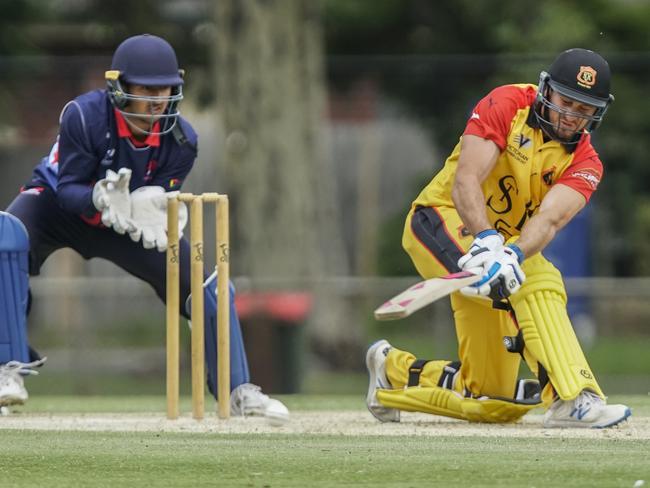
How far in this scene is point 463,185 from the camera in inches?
234

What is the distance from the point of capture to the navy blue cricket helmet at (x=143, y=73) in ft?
20.3

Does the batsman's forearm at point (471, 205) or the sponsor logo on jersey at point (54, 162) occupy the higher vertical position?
the sponsor logo on jersey at point (54, 162)

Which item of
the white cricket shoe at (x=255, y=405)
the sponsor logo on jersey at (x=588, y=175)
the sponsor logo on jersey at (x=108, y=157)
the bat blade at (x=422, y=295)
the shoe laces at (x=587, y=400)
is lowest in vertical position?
the white cricket shoe at (x=255, y=405)

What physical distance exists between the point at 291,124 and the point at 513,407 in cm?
664

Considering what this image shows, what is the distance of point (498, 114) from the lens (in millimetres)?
6070

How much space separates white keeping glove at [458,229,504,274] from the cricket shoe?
1819 mm

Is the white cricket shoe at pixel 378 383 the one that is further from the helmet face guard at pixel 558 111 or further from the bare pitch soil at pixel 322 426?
the helmet face guard at pixel 558 111

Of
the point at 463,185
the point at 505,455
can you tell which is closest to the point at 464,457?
the point at 505,455

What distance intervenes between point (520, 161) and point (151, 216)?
1.48 meters

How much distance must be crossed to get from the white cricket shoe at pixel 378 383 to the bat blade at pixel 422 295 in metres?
0.78

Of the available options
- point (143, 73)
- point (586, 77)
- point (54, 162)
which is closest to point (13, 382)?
point (54, 162)

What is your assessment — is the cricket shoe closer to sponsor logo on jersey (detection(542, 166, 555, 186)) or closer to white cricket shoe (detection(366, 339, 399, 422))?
white cricket shoe (detection(366, 339, 399, 422))

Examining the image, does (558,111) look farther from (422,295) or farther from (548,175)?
(422,295)

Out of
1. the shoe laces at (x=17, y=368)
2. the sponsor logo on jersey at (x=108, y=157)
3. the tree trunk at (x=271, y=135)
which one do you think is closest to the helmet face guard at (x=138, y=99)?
the sponsor logo on jersey at (x=108, y=157)
